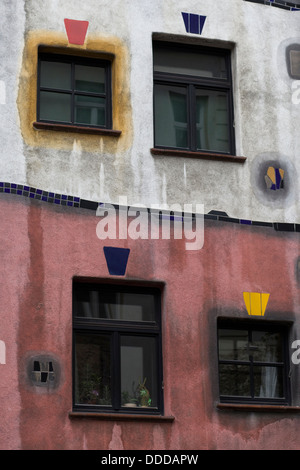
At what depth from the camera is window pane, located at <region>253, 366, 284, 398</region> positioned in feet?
52.4

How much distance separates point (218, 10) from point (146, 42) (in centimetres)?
120

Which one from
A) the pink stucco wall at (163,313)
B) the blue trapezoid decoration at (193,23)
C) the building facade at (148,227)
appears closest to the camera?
the pink stucco wall at (163,313)

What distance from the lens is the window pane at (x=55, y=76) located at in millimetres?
16391

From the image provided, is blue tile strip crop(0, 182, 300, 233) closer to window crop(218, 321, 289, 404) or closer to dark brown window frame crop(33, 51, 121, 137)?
dark brown window frame crop(33, 51, 121, 137)

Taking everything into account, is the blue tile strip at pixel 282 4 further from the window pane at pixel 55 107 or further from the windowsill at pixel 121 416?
the windowsill at pixel 121 416

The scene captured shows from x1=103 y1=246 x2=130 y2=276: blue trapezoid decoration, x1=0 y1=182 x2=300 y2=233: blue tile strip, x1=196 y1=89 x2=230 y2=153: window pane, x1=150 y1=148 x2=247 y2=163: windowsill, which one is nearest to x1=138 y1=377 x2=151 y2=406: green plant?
x1=103 y1=246 x2=130 y2=276: blue trapezoid decoration

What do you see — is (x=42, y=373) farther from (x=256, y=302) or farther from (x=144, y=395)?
(x=256, y=302)

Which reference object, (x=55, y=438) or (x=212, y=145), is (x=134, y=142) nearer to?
(x=212, y=145)

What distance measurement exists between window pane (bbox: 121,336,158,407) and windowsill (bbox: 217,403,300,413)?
87 centimetres

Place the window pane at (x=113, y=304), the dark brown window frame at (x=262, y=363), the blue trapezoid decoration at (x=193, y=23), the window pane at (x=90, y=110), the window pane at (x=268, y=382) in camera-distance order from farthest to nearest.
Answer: the blue trapezoid decoration at (x=193, y=23) < the window pane at (x=90, y=110) < the window pane at (x=268, y=382) < the dark brown window frame at (x=262, y=363) < the window pane at (x=113, y=304)

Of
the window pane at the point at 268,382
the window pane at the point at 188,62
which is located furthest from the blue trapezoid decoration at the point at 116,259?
the window pane at the point at 188,62

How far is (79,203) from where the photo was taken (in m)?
15.7

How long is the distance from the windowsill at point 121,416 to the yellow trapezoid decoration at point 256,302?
5.92ft

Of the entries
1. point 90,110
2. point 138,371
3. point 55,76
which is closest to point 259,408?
point 138,371
